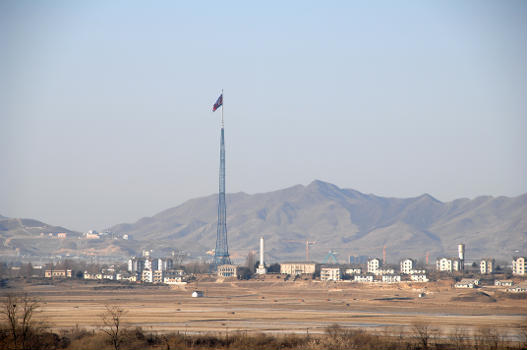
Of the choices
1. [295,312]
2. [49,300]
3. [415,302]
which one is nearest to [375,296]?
[415,302]

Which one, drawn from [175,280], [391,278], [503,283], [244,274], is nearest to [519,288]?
[503,283]

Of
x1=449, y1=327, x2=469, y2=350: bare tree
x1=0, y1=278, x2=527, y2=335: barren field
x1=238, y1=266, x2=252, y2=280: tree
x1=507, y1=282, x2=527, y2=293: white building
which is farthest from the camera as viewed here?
x1=238, y1=266, x2=252, y2=280: tree

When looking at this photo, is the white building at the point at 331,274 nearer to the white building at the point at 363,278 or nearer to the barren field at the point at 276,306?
the white building at the point at 363,278

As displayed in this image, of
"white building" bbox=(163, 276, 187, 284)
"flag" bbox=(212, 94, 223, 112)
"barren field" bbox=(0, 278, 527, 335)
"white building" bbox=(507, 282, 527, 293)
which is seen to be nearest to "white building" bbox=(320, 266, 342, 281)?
"barren field" bbox=(0, 278, 527, 335)

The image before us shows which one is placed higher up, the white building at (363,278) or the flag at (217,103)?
the flag at (217,103)

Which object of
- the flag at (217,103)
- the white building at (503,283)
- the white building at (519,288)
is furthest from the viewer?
the flag at (217,103)

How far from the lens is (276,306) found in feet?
379

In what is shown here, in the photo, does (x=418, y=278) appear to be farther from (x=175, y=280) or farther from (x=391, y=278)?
(x=175, y=280)

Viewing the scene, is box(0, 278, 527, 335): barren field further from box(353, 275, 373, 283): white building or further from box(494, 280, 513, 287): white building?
box(353, 275, 373, 283): white building

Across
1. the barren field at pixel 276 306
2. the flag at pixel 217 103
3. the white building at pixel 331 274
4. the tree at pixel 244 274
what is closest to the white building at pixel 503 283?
the barren field at pixel 276 306

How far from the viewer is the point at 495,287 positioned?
15225 cm

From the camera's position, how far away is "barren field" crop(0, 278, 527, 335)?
3351 inches

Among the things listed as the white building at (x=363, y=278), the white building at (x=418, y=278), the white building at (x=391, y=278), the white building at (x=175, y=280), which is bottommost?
the white building at (x=175, y=280)

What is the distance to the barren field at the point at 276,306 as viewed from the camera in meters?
85.1
